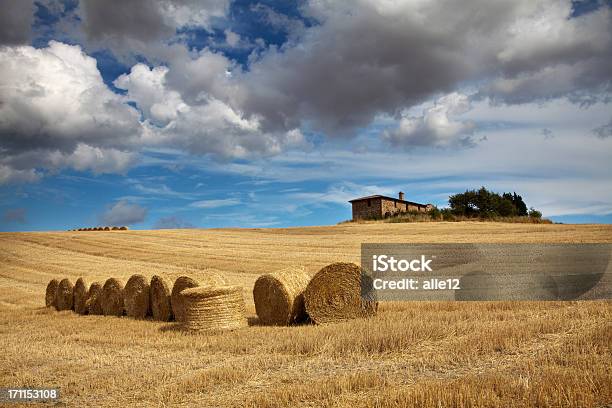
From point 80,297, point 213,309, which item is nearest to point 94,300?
point 80,297

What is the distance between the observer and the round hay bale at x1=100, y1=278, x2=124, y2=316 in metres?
14.4

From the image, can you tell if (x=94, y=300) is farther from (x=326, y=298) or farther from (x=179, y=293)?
(x=326, y=298)

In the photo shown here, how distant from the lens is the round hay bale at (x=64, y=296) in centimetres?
1612

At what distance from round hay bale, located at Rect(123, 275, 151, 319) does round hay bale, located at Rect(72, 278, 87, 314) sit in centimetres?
216

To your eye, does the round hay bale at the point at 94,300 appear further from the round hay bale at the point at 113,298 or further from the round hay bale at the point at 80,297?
the round hay bale at the point at 113,298

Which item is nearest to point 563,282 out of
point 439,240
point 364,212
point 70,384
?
point 70,384

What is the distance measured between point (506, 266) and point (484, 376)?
447 inches

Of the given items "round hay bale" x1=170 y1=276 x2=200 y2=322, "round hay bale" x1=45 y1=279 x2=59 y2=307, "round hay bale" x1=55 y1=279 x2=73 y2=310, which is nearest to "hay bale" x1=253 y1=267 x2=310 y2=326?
"round hay bale" x1=170 y1=276 x2=200 y2=322

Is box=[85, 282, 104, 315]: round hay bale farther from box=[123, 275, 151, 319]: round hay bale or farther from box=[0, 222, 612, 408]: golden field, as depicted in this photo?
box=[123, 275, 151, 319]: round hay bale

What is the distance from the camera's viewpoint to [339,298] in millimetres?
10812

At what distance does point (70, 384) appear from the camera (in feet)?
22.4

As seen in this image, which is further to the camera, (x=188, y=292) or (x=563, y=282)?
(x=563, y=282)

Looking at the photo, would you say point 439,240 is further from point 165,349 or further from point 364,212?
point 364,212

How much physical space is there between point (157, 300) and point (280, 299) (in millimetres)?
3815
